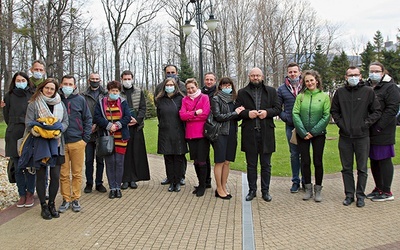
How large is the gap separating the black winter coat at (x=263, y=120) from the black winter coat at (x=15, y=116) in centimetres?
345

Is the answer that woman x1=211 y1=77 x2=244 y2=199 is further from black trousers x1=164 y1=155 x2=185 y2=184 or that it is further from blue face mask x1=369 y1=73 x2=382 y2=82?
blue face mask x1=369 y1=73 x2=382 y2=82

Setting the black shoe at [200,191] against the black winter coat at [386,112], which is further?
the black shoe at [200,191]

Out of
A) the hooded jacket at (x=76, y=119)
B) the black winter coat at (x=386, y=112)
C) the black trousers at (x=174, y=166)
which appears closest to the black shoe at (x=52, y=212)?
the hooded jacket at (x=76, y=119)

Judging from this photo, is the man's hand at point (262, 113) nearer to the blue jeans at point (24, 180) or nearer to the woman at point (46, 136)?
the woman at point (46, 136)

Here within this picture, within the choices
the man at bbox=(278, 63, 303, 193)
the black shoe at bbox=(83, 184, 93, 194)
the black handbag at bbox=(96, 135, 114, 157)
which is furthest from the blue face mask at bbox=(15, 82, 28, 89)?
the man at bbox=(278, 63, 303, 193)

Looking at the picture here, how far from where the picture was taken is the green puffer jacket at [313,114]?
5.83 metres

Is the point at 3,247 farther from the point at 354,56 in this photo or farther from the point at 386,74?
the point at 354,56

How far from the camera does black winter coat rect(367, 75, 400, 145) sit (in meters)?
5.59

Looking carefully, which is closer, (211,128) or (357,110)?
(357,110)

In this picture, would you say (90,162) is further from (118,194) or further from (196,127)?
(196,127)

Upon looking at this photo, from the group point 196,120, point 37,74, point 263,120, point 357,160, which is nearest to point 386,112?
point 357,160

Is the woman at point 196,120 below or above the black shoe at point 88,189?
above

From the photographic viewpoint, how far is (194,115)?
6.06 metres

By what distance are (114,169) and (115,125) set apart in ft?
2.62
